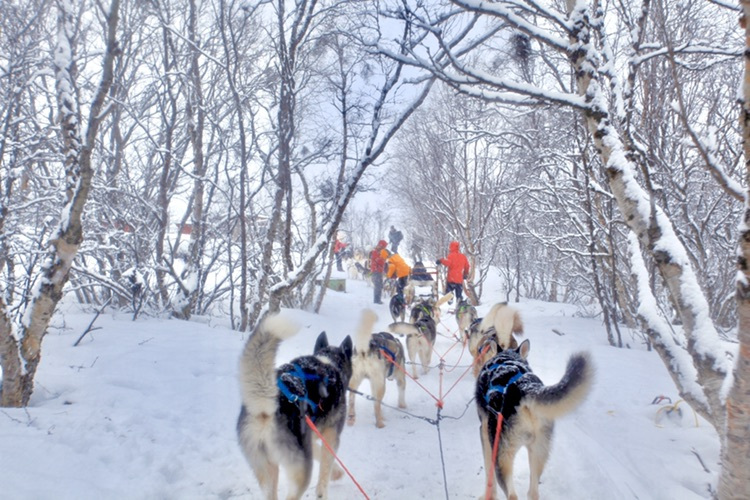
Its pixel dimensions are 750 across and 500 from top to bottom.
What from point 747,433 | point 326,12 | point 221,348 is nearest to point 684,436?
point 747,433

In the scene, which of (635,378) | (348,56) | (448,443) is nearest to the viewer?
(448,443)

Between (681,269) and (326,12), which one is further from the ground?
(326,12)

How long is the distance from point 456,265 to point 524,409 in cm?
877

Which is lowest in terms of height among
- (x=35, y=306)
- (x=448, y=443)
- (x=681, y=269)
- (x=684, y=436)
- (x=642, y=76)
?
(x=448, y=443)

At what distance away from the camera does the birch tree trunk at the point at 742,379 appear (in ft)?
4.14

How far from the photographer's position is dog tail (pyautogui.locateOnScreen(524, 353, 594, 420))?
2.07m

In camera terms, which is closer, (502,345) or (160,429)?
(160,429)

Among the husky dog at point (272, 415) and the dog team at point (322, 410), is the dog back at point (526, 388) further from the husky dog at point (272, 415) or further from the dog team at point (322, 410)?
the husky dog at point (272, 415)

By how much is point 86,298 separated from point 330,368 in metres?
7.42

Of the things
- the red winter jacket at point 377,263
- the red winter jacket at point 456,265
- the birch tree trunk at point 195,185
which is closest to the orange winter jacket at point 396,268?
the red winter jacket at point 377,263

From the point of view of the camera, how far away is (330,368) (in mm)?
3135

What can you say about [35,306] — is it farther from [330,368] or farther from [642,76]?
[642,76]

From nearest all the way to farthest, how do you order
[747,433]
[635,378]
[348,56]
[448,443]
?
[747,433]
[448,443]
[635,378]
[348,56]

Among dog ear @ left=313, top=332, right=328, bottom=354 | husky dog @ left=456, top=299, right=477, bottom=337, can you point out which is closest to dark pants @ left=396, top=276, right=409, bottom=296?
husky dog @ left=456, top=299, right=477, bottom=337
